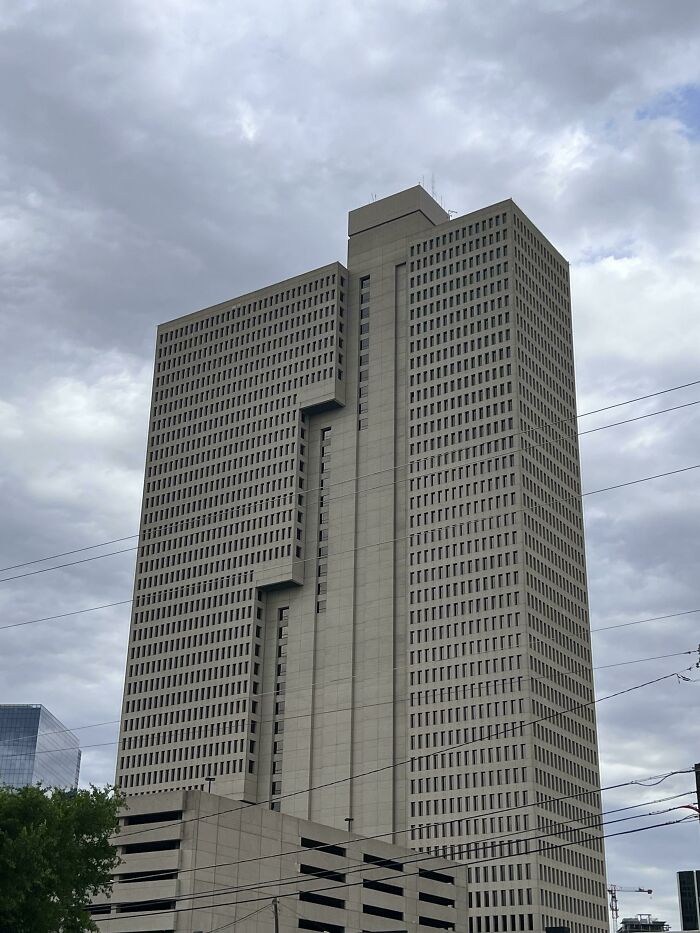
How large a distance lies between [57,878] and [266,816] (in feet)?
140

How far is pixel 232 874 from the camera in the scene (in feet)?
354

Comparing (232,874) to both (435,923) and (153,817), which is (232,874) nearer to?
(153,817)

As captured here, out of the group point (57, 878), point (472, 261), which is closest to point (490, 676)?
point (472, 261)

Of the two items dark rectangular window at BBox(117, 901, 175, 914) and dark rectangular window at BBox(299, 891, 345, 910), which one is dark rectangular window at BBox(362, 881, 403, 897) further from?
dark rectangular window at BBox(117, 901, 175, 914)

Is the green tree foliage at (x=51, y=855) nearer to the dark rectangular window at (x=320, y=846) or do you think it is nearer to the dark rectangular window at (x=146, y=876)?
the dark rectangular window at (x=146, y=876)

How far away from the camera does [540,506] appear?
179500 mm

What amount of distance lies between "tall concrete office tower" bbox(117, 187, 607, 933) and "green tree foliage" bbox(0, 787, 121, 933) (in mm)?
92785

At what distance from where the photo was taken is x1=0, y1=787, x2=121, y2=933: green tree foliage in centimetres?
6925

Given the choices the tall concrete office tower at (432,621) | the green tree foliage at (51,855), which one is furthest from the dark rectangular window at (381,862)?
the green tree foliage at (51,855)

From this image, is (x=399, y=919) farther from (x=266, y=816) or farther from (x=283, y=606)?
(x=283, y=606)

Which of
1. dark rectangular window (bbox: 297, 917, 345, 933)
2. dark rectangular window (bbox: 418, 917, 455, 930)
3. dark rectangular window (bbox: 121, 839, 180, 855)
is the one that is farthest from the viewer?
dark rectangular window (bbox: 418, 917, 455, 930)

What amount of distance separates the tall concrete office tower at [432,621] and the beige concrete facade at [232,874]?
41.7 metres

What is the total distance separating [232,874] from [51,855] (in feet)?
127

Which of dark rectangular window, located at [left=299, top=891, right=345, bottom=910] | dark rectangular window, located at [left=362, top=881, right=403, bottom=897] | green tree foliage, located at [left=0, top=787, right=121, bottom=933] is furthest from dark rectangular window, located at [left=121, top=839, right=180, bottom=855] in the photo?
green tree foliage, located at [left=0, top=787, right=121, bottom=933]
